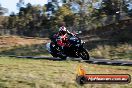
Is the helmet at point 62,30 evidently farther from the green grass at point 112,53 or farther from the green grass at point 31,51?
the green grass at point 31,51

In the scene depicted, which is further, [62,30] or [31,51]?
[31,51]

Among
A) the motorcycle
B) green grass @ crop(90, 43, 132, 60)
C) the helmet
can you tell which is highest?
the helmet

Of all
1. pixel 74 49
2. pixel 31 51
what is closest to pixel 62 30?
pixel 74 49

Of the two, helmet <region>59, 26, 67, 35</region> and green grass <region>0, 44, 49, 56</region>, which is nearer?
helmet <region>59, 26, 67, 35</region>

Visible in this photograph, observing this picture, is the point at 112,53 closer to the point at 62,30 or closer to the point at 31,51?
the point at 31,51

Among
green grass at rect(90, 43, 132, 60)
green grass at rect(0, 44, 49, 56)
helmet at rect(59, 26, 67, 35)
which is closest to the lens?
helmet at rect(59, 26, 67, 35)

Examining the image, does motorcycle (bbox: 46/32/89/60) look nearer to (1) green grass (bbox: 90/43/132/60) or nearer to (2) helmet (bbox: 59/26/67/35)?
(2) helmet (bbox: 59/26/67/35)

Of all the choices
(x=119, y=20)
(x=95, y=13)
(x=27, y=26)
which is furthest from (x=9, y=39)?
(x=27, y=26)

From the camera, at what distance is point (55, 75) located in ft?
64.7

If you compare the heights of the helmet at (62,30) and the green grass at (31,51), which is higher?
the helmet at (62,30)

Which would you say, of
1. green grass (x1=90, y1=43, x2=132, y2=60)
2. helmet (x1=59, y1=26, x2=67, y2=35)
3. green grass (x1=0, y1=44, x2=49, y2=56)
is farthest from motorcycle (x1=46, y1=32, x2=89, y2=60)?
green grass (x1=0, y1=44, x2=49, y2=56)

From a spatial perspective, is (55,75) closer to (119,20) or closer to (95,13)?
(119,20)

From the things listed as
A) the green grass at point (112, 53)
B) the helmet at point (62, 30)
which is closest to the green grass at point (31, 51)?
the green grass at point (112, 53)

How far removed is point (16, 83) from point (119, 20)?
5560cm
